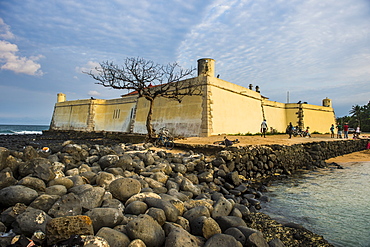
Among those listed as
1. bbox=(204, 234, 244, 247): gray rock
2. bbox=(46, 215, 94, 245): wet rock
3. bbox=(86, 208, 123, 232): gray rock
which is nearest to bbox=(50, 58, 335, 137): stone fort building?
bbox=(204, 234, 244, 247): gray rock

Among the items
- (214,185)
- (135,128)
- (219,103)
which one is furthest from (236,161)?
(135,128)

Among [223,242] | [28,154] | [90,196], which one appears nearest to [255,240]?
[223,242]

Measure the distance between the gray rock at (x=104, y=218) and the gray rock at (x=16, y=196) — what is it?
0.98 meters

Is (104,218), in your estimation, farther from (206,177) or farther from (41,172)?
(206,177)

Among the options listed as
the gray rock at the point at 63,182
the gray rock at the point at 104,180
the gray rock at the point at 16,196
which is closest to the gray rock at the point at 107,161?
the gray rock at the point at 104,180

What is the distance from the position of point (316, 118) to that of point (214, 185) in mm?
26751

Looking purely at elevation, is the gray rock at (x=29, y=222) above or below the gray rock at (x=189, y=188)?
above

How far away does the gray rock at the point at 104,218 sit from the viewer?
275cm

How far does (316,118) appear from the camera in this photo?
2794 centimetres

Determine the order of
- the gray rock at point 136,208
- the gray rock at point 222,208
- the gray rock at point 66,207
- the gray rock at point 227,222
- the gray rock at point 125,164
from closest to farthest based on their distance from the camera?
the gray rock at point 66,207 → the gray rock at point 136,208 → the gray rock at point 227,222 → the gray rock at point 222,208 → the gray rock at point 125,164

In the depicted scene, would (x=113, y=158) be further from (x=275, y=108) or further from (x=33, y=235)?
(x=275, y=108)

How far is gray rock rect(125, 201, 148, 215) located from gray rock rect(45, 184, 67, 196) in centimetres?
108

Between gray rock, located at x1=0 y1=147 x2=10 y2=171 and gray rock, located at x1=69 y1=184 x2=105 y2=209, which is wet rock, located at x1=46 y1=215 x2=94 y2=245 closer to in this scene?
gray rock, located at x1=69 y1=184 x2=105 y2=209

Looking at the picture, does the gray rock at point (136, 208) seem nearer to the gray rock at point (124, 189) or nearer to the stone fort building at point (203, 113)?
the gray rock at point (124, 189)
